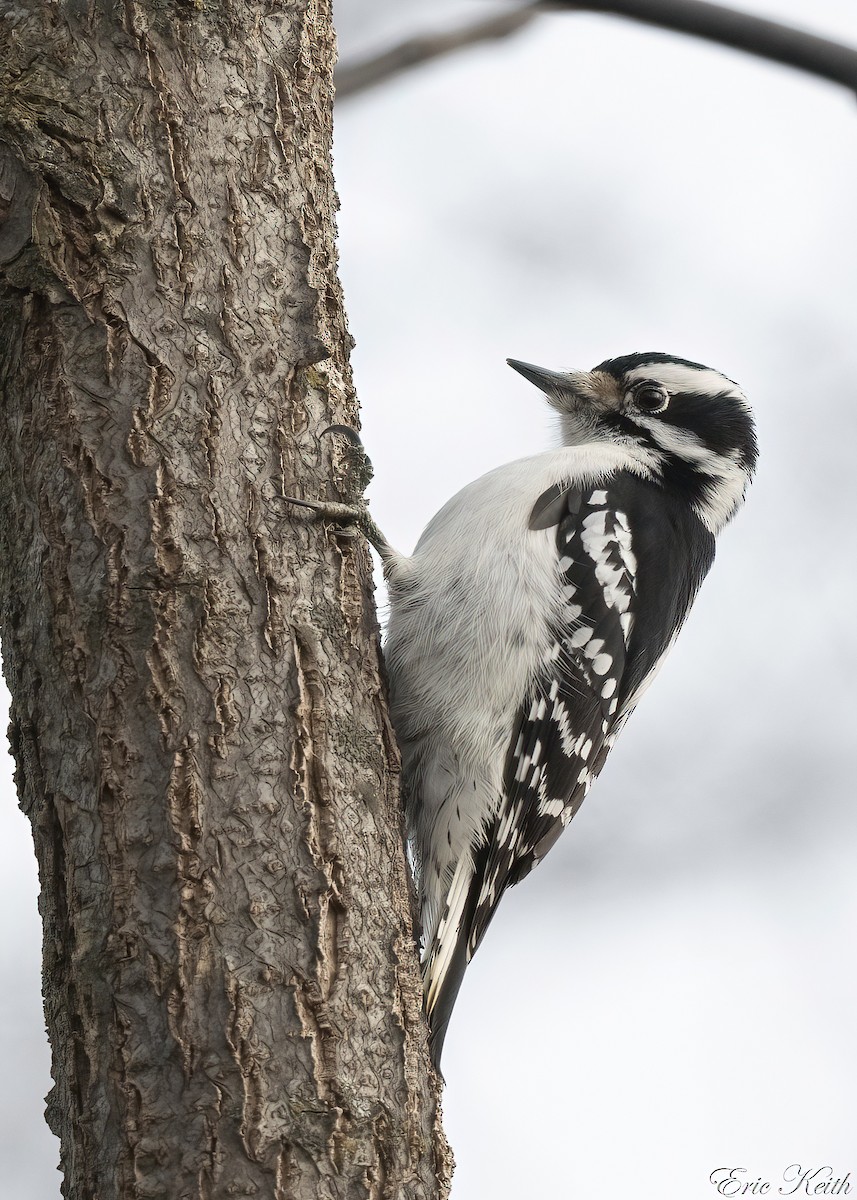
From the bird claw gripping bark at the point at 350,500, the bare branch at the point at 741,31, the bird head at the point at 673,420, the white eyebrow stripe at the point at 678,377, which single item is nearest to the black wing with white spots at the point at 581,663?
the bird head at the point at 673,420

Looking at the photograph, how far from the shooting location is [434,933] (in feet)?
10.3

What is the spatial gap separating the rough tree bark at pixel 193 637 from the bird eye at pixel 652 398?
1.86m

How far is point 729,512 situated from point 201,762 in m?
2.74

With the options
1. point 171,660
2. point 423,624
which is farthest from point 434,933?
point 171,660

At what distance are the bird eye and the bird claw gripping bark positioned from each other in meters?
1.66

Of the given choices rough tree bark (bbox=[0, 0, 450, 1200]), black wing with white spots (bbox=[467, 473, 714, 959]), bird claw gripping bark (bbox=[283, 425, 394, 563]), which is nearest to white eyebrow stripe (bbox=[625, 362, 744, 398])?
black wing with white spots (bbox=[467, 473, 714, 959])

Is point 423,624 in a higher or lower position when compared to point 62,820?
higher

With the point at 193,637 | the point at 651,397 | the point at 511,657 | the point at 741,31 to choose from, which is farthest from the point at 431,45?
the point at 193,637

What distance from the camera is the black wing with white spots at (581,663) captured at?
339 cm

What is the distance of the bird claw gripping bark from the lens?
245cm

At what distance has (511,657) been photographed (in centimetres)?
338

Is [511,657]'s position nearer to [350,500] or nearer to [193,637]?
[350,500]

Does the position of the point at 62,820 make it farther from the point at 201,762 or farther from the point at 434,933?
the point at 434,933

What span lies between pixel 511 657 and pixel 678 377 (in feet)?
4.75
